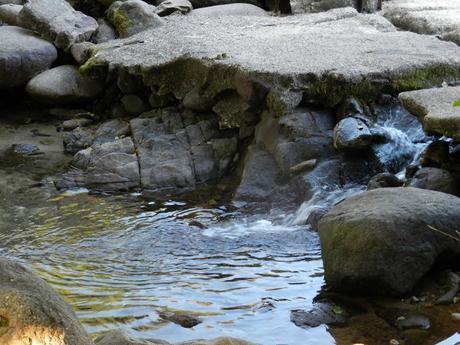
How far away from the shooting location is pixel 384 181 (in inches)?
272

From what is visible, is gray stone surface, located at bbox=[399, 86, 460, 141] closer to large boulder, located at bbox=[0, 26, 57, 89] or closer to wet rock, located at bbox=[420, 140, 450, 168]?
wet rock, located at bbox=[420, 140, 450, 168]

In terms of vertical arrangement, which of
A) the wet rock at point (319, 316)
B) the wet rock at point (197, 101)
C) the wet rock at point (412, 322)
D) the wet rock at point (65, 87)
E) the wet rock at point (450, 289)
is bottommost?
the wet rock at point (319, 316)

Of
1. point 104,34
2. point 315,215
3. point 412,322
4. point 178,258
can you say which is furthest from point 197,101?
point 412,322

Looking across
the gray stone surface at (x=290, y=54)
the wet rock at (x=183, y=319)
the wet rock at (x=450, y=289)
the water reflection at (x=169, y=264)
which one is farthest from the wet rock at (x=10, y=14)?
the wet rock at (x=450, y=289)

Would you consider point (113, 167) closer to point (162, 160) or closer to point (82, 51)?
point (162, 160)

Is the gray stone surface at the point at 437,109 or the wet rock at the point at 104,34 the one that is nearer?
the gray stone surface at the point at 437,109

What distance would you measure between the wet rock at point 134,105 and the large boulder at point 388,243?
489 cm

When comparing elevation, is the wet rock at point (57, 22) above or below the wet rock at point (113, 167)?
above

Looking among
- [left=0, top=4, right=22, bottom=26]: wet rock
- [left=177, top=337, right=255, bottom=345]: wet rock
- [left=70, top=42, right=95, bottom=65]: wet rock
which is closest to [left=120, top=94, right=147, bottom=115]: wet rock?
[left=70, top=42, right=95, bottom=65]: wet rock

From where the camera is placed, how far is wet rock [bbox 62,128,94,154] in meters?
9.56

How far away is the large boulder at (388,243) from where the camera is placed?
505cm

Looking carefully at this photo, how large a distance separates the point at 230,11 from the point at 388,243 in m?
7.39

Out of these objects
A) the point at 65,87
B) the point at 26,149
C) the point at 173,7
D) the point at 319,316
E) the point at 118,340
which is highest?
the point at 173,7

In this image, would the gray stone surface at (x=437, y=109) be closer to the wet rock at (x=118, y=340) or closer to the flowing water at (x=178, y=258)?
the flowing water at (x=178, y=258)
